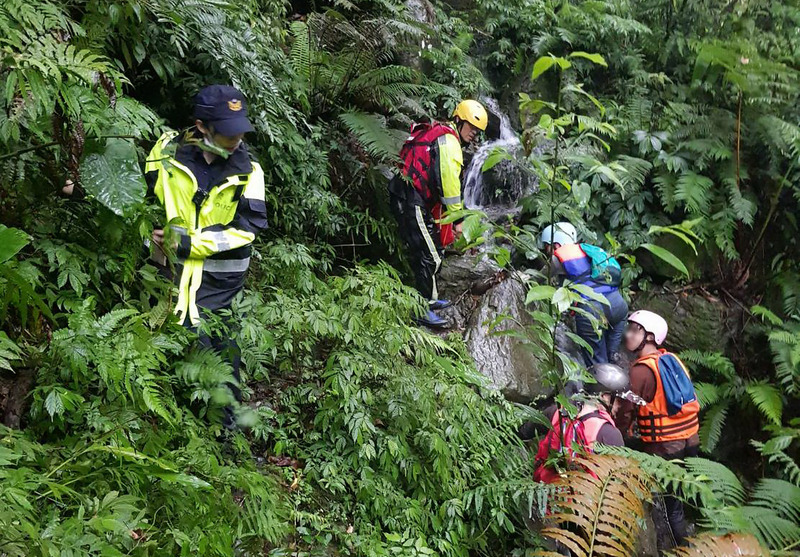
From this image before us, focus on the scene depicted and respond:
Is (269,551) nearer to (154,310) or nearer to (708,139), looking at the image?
(154,310)

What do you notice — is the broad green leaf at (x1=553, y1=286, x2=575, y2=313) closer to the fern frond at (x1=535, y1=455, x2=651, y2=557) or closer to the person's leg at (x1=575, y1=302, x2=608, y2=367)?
the fern frond at (x1=535, y1=455, x2=651, y2=557)

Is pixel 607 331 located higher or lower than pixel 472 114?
lower

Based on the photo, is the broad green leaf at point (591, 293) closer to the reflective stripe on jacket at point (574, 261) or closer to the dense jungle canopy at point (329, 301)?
the dense jungle canopy at point (329, 301)

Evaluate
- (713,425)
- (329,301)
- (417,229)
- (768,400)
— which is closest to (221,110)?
(329,301)

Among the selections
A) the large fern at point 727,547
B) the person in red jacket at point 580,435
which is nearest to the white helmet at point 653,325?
the person in red jacket at point 580,435

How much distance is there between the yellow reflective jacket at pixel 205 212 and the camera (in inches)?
117

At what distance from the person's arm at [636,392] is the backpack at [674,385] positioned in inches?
3.6

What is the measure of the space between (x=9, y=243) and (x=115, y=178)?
2.62 ft

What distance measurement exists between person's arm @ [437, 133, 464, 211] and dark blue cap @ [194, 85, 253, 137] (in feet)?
7.57

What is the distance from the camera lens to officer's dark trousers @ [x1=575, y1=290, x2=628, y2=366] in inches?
220

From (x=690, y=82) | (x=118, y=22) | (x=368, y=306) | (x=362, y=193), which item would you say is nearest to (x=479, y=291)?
(x=362, y=193)

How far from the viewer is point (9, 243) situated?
5.28 ft

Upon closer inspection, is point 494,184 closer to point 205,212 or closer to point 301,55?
point 301,55

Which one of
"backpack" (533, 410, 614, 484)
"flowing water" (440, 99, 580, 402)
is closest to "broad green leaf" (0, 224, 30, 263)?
"backpack" (533, 410, 614, 484)
